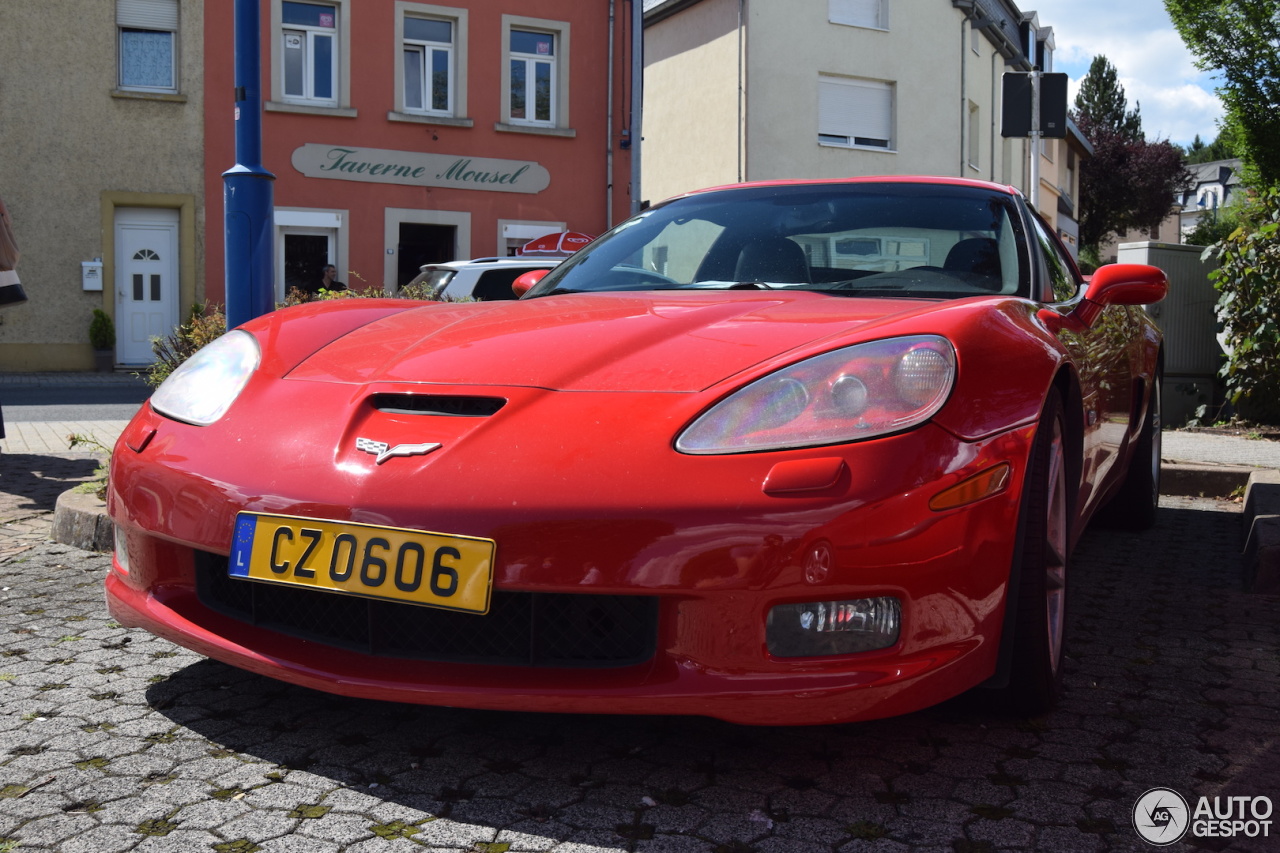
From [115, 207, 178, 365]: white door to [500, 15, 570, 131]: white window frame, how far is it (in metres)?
5.29

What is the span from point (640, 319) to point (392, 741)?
1.02 metres

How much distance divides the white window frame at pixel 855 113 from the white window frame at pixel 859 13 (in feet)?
3.30

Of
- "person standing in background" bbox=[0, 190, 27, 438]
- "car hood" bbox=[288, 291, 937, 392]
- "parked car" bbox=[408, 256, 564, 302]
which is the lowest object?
"car hood" bbox=[288, 291, 937, 392]

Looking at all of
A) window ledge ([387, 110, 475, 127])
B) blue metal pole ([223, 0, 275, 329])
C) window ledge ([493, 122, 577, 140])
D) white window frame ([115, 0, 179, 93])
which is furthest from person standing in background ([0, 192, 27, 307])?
window ledge ([493, 122, 577, 140])

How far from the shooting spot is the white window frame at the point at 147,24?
1736 cm

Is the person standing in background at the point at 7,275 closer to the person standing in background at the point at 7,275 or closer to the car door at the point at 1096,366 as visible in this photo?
the person standing in background at the point at 7,275

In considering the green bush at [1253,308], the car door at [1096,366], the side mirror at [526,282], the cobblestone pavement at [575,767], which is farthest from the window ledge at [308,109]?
the cobblestone pavement at [575,767]

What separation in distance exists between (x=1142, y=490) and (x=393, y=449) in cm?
373

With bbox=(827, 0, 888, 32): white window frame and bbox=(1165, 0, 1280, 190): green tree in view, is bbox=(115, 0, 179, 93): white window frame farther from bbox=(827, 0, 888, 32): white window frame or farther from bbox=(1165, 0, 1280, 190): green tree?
bbox=(1165, 0, 1280, 190): green tree

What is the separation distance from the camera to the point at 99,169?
56.9ft

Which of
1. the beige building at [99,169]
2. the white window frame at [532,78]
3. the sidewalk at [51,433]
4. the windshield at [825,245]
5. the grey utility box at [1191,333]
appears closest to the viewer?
the windshield at [825,245]

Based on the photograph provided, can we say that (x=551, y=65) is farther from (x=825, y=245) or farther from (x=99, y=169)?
(x=825, y=245)

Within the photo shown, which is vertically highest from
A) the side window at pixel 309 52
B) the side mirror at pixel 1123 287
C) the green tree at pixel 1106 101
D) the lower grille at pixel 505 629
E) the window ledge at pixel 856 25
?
the green tree at pixel 1106 101

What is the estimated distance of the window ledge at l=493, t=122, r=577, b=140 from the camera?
764 inches
